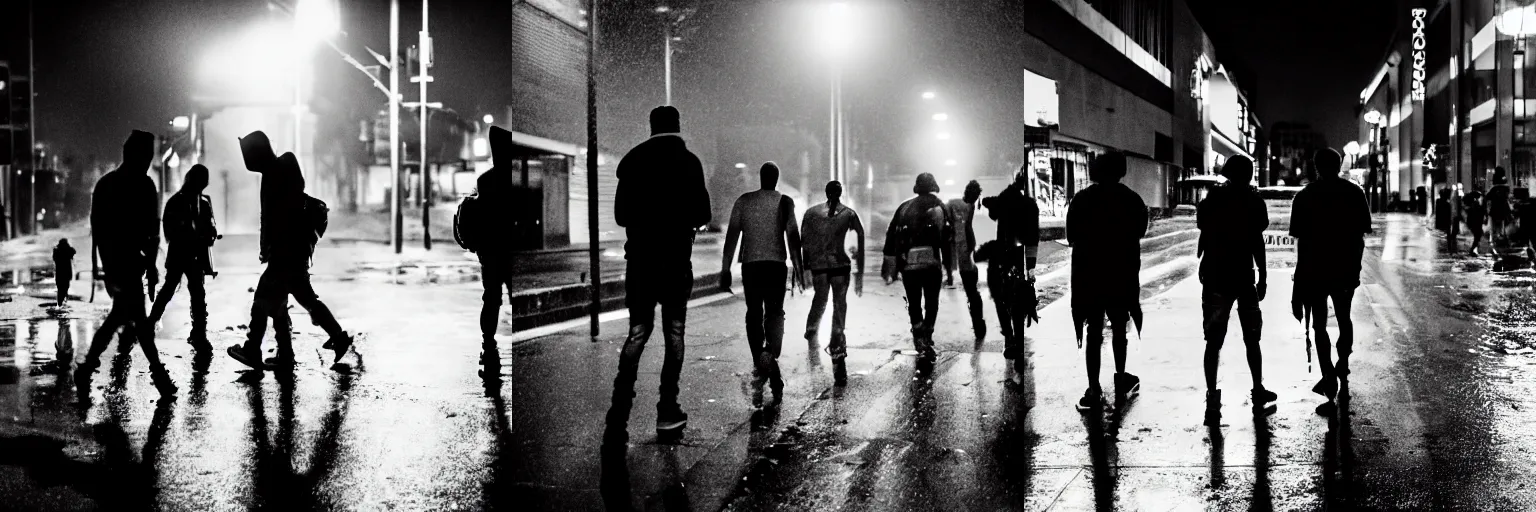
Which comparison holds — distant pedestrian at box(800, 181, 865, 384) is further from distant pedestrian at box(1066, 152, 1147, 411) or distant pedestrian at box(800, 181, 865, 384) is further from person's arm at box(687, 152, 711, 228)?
person's arm at box(687, 152, 711, 228)

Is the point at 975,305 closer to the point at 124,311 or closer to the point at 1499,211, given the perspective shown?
the point at 124,311

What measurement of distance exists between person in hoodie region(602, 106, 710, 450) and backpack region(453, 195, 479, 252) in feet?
6.41

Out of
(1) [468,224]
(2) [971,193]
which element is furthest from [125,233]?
(2) [971,193]

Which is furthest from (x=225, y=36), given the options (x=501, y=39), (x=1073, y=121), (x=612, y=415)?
(x=612, y=415)

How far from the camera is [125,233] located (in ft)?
24.9

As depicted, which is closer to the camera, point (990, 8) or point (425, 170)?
point (990, 8)

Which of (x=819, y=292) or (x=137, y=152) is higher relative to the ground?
(x=137, y=152)

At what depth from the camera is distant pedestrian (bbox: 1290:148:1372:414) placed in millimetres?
7074

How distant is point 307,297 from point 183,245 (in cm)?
106

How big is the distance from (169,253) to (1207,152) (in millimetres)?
7693

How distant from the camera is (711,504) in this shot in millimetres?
4734

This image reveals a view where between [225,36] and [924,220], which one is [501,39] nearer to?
[225,36]

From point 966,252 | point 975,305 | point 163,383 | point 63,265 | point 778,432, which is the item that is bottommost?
point 778,432

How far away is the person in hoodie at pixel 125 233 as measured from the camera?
752cm
